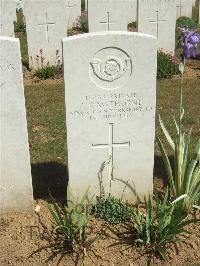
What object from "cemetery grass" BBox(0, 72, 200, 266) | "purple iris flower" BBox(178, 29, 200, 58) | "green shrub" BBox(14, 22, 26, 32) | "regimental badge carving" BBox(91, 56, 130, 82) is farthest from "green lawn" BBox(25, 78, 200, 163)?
"green shrub" BBox(14, 22, 26, 32)

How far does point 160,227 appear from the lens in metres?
3.86

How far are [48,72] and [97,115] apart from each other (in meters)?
5.10

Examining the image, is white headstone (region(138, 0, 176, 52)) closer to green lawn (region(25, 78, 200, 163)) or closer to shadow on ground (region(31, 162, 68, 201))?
green lawn (region(25, 78, 200, 163))

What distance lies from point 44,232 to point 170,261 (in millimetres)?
1233

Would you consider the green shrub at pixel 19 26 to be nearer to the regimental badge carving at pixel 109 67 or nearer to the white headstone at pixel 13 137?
the white headstone at pixel 13 137

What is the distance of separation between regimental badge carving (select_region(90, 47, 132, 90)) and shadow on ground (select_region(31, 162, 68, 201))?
1.38m

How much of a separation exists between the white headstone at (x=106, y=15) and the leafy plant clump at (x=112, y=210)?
19.6ft

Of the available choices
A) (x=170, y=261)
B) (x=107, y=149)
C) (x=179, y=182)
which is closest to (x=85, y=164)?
(x=107, y=149)

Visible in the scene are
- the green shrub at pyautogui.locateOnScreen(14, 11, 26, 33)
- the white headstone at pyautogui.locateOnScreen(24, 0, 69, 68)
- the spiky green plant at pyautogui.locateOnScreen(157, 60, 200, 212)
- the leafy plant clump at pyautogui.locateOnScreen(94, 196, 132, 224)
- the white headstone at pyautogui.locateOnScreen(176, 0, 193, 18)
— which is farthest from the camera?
the white headstone at pyautogui.locateOnScreen(176, 0, 193, 18)

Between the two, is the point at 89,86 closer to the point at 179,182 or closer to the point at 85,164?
the point at 85,164

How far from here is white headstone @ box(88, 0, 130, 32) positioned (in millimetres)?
9453

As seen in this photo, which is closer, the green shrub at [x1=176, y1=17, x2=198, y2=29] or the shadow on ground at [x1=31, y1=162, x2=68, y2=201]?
the shadow on ground at [x1=31, y1=162, x2=68, y2=201]

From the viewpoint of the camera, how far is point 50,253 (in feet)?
13.2

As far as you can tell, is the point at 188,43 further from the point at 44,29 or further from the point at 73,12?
the point at 73,12
